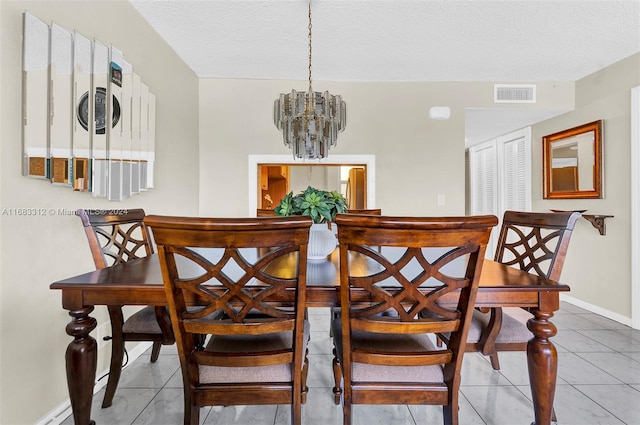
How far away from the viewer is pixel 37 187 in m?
1.49

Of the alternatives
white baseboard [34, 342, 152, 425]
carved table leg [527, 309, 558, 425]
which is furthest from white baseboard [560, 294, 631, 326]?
white baseboard [34, 342, 152, 425]

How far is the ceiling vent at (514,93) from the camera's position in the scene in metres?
3.54

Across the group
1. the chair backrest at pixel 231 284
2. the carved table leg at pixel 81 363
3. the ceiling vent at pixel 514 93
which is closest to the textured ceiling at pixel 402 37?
the ceiling vent at pixel 514 93

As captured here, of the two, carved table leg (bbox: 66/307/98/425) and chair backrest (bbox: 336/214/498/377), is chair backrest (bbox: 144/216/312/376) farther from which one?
carved table leg (bbox: 66/307/98/425)

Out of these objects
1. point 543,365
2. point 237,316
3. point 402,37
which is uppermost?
point 402,37

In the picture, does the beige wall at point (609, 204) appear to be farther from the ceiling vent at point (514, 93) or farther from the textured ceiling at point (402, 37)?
the ceiling vent at point (514, 93)

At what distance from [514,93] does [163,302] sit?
13.0 ft

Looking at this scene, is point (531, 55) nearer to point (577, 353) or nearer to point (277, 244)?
point (577, 353)

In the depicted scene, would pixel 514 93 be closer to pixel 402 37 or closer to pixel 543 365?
pixel 402 37

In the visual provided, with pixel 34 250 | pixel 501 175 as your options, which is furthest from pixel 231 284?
pixel 501 175

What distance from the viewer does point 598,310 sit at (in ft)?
10.5

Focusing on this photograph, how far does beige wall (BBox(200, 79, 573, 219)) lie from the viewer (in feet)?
11.6

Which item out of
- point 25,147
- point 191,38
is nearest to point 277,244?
point 25,147

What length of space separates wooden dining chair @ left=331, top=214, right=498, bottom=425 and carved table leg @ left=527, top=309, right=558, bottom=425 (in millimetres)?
365
